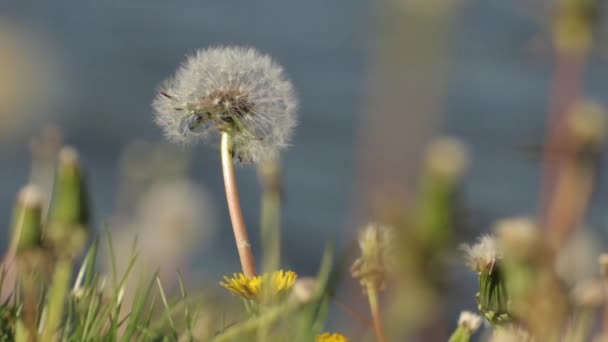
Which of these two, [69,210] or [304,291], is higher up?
[69,210]

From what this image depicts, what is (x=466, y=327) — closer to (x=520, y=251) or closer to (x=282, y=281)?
(x=282, y=281)

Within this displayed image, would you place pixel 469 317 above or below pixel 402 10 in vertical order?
below

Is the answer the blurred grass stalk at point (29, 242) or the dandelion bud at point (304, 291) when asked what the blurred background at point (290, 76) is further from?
the dandelion bud at point (304, 291)

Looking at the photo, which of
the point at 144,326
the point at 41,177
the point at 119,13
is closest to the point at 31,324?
the point at 144,326

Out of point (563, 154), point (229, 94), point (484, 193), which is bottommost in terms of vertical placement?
point (229, 94)

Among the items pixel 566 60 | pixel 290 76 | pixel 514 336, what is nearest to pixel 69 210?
pixel 514 336

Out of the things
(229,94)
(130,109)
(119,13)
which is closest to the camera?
(229,94)

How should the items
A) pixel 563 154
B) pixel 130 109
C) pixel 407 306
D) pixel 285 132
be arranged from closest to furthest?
pixel 407 306 < pixel 285 132 < pixel 563 154 < pixel 130 109

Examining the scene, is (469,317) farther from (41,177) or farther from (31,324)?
(41,177)
